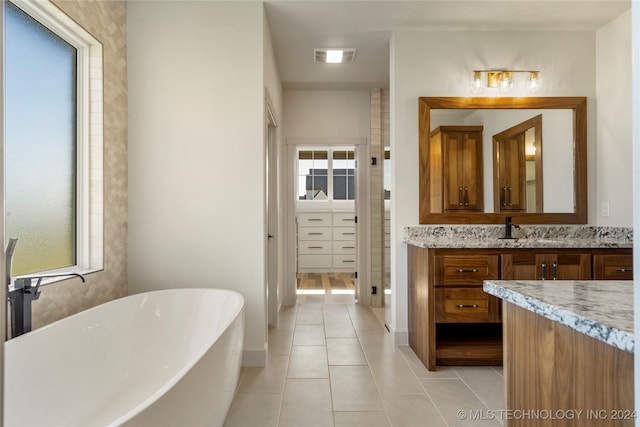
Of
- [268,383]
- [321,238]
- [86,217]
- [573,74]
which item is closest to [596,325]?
[268,383]

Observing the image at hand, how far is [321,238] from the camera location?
694 centimetres

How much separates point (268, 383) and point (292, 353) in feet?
1.82

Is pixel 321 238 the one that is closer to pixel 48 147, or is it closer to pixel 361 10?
pixel 361 10

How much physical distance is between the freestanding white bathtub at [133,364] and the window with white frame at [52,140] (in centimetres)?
50

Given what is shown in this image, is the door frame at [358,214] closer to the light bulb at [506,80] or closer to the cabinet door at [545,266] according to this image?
the light bulb at [506,80]

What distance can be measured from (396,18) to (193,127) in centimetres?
181

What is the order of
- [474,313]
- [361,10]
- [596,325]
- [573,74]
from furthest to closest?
1. [573,74]
2. [361,10]
3. [474,313]
4. [596,325]

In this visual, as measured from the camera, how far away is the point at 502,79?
124 inches

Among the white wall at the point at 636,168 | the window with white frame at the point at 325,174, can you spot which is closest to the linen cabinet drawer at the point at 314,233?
the window with white frame at the point at 325,174

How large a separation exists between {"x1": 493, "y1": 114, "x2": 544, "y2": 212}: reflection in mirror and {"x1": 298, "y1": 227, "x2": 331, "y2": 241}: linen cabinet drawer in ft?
13.2

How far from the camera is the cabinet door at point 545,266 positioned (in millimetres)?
2631

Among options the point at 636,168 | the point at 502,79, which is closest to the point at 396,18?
the point at 502,79

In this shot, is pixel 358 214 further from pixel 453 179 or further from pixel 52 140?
pixel 52 140

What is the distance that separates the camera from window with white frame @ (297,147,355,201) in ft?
22.6
